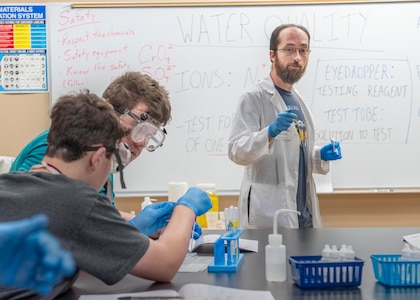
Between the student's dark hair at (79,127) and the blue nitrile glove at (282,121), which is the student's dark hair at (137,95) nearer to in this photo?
the student's dark hair at (79,127)

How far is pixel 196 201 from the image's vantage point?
1.55m

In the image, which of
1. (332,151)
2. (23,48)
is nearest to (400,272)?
(332,151)

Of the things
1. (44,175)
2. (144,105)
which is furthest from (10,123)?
(44,175)

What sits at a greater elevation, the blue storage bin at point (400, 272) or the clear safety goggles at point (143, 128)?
the clear safety goggles at point (143, 128)

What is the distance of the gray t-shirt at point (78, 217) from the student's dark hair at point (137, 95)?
2.02ft

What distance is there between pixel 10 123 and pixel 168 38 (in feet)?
3.42

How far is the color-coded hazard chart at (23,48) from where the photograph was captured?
3.38m

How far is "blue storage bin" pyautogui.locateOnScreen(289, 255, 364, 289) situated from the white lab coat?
1.35 metres

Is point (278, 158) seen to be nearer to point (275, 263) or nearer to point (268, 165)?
point (268, 165)

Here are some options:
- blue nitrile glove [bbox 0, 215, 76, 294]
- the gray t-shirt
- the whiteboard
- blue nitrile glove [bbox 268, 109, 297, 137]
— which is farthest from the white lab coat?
blue nitrile glove [bbox 0, 215, 76, 294]

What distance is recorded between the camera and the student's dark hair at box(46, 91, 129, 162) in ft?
4.09

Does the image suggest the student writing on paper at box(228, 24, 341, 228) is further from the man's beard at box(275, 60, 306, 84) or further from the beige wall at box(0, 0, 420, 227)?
the beige wall at box(0, 0, 420, 227)

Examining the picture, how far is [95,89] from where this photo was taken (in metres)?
3.38

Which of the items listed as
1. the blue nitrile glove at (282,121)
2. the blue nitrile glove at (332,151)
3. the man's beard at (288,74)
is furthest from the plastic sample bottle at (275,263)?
the man's beard at (288,74)
